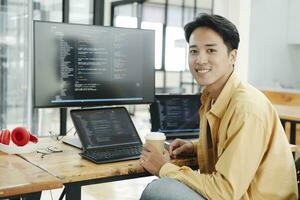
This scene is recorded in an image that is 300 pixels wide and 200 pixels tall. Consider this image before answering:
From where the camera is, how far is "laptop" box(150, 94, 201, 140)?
77.7 inches

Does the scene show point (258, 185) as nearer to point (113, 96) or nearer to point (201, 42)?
point (201, 42)

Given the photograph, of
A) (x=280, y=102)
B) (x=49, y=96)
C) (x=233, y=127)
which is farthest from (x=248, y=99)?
(x=280, y=102)

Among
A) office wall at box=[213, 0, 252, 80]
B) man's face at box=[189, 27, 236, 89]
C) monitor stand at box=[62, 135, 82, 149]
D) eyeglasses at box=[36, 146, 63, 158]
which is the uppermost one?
office wall at box=[213, 0, 252, 80]

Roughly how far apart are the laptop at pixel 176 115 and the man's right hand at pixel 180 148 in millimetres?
266

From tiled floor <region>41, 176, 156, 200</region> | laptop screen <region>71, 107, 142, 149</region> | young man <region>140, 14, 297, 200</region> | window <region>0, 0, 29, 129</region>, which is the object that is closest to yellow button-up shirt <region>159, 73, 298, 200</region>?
young man <region>140, 14, 297, 200</region>

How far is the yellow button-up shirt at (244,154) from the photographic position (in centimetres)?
124

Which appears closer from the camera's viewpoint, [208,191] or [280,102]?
[208,191]

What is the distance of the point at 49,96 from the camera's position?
1665mm

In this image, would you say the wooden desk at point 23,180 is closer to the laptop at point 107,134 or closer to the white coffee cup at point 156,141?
the laptop at point 107,134

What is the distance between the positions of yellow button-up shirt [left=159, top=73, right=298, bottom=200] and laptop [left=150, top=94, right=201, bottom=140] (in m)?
0.50

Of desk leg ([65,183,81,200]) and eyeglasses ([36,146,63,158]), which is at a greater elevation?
eyeglasses ([36,146,63,158])

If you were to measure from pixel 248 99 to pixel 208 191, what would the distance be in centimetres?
33

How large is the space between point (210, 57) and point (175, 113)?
602mm

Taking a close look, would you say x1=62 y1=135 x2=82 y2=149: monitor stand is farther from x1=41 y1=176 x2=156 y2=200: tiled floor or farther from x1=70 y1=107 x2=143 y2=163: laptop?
x1=41 y1=176 x2=156 y2=200: tiled floor
